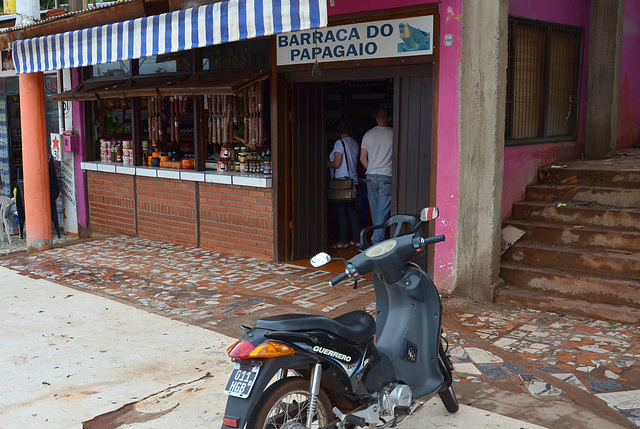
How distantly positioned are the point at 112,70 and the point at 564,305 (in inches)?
316

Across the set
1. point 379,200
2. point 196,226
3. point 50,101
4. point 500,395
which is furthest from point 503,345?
point 50,101

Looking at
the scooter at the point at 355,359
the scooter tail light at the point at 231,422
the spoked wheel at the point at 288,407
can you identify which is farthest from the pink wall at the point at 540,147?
the scooter tail light at the point at 231,422

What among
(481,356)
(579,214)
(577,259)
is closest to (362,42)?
(579,214)

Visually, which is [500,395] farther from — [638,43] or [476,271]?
[638,43]

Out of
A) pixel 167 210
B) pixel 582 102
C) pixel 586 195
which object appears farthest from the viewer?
pixel 167 210

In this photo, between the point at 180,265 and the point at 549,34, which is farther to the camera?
the point at 180,265

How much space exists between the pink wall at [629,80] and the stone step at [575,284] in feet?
12.3

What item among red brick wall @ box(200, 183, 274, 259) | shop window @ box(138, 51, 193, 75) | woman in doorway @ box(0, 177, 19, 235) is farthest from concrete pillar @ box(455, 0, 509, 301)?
woman in doorway @ box(0, 177, 19, 235)

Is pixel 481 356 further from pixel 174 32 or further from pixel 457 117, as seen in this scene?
pixel 174 32

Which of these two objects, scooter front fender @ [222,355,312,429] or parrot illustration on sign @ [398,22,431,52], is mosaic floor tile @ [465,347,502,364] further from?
parrot illustration on sign @ [398,22,431,52]

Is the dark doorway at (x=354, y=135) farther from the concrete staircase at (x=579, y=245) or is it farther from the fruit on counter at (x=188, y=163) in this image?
the fruit on counter at (x=188, y=163)

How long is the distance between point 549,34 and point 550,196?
1940 mm

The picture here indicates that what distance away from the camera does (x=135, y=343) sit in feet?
18.5

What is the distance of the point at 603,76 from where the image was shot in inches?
335
